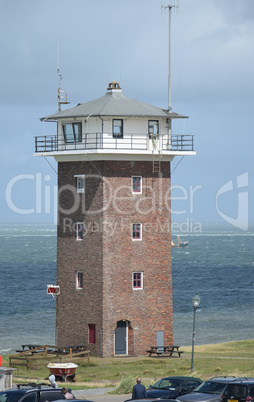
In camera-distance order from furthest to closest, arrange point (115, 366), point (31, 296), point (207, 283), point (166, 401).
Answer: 1. point (207, 283)
2. point (31, 296)
3. point (115, 366)
4. point (166, 401)

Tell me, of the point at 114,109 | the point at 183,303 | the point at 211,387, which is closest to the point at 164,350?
the point at 114,109

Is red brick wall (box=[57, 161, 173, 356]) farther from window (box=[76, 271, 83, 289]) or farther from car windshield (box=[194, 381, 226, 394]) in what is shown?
car windshield (box=[194, 381, 226, 394])

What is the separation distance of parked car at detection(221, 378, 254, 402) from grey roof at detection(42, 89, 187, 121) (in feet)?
80.1

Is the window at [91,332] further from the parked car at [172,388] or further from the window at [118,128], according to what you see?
the parked car at [172,388]

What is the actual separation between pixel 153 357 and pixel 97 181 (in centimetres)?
1075

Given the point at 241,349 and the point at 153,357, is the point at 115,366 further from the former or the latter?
the point at 241,349

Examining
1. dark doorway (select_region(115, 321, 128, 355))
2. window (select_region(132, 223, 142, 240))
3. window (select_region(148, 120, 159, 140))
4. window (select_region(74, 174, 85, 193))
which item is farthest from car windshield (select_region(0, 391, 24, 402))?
window (select_region(148, 120, 159, 140))

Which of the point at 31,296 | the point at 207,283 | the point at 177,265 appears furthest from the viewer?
the point at 177,265

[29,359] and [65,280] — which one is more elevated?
[65,280]

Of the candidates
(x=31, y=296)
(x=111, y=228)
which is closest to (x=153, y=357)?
(x=111, y=228)

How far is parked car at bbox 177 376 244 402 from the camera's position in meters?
32.3

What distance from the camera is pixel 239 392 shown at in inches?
1266

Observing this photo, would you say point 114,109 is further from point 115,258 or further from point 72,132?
point 115,258

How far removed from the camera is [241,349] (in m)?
60.9
